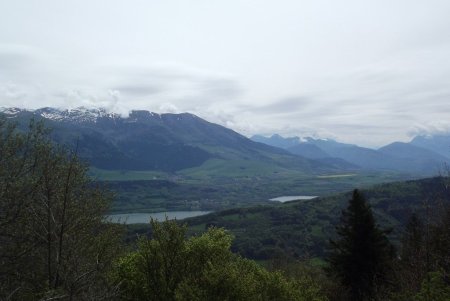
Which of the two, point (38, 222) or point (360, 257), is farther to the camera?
point (360, 257)

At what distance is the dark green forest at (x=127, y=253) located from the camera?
66.4 ft

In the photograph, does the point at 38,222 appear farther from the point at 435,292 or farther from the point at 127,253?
the point at 435,292

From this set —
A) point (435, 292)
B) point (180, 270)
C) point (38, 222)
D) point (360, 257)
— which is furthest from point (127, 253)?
point (435, 292)

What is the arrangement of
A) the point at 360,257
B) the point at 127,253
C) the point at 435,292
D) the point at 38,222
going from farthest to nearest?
1. the point at 360,257
2. the point at 127,253
3. the point at 38,222
4. the point at 435,292

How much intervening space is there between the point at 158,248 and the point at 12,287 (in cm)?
1188

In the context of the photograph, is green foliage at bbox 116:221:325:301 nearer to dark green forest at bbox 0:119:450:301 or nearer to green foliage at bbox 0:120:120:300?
dark green forest at bbox 0:119:450:301

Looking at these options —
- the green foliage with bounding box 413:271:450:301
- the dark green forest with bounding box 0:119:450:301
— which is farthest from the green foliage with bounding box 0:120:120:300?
the green foliage with bounding box 413:271:450:301

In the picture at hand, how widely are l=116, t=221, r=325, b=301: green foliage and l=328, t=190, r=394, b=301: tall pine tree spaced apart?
13.2m

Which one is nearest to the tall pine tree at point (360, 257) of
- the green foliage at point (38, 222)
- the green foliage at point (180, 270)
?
the green foliage at point (180, 270)

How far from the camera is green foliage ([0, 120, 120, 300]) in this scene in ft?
64.3

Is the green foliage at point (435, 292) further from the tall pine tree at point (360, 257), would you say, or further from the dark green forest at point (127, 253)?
the tall pine tree at point (360, 257)

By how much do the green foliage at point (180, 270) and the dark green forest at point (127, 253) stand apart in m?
0.08

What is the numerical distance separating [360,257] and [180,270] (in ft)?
76.1

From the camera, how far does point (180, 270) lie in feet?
107
